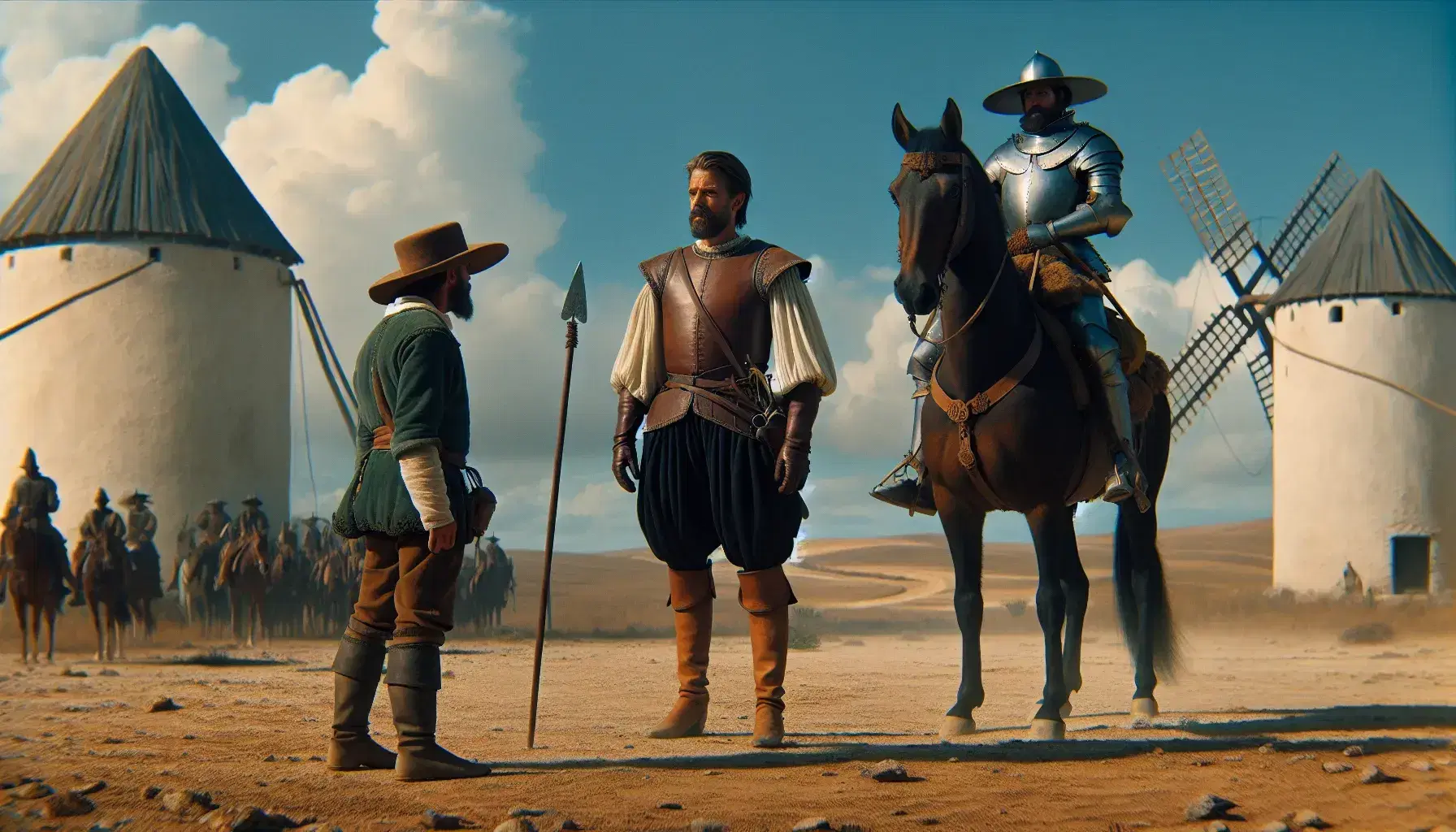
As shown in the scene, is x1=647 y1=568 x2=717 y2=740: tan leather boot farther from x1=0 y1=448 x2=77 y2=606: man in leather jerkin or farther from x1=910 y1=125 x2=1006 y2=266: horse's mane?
x1=0 y1=448 x2=77 y2=606: man in leather jerkin

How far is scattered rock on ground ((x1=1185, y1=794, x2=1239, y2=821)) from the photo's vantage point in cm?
397

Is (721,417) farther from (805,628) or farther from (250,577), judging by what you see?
(805,628)

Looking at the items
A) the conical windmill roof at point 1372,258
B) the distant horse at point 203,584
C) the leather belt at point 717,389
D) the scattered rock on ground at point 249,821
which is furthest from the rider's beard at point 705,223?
the conical windmill roof at point 1372,258

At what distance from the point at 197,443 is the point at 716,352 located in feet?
49.5

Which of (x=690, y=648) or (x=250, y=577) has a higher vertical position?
(x=690, y=648)

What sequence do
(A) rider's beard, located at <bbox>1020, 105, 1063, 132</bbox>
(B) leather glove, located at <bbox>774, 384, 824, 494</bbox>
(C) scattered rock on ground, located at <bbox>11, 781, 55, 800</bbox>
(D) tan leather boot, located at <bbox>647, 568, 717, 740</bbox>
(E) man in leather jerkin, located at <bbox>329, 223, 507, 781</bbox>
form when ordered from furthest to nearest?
(A) rider's beard, located at <bbox>1020, 105, 1063, 132</bbox>
(D) tan leather boot, located at <bbox>647, 568, 717, 740</bbox>
(B) leather glove, located at <bbox>774, 384, 824, 494</bbox>
(E) man in leather jerkin, located at <bbox>329, 223, 507, 781</bbox>
(C) scattered rock on ground, located at <bbox>11, 781, 55, 800</bbox>

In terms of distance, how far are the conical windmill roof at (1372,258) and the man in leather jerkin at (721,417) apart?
65.0ft

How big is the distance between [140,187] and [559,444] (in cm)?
1594

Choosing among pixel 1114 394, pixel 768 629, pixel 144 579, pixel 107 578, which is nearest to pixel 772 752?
pixel 768 629

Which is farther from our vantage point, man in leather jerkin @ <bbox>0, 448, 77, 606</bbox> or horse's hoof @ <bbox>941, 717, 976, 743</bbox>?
man in leather jerkin @ <bbox>0, 448, 77, 606</bbox>

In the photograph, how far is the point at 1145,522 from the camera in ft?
24.2

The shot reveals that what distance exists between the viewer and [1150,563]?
7.40m

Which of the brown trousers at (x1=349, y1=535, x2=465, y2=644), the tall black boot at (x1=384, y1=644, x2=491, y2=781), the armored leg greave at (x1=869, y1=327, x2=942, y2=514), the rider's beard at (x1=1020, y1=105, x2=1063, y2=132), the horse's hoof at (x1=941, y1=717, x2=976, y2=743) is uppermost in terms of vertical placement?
the rider's beard at (x1=1020, y1=105, x2=1063, y2=132)

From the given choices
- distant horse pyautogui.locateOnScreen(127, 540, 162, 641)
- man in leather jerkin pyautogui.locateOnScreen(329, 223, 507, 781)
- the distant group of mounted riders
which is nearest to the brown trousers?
man in leather jerkin pyautogui.locateOnScreen(329, 223, 507, 781)
